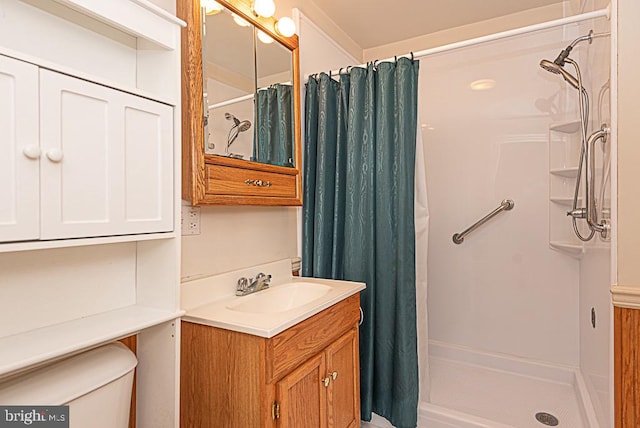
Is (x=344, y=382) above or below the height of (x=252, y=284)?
below

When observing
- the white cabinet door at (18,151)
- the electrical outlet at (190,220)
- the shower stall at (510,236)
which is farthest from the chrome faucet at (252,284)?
the shower stall at (510,236)

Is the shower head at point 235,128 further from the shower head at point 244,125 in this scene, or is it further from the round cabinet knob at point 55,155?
the round cabinet knob at point 55,155

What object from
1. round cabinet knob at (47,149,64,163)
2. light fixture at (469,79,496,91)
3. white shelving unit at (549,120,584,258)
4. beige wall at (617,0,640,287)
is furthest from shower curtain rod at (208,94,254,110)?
white shelving unit at (549,120,584,258)

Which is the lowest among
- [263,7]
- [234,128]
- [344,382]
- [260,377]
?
[344,382]

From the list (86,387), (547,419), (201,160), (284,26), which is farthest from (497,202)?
(86,387)

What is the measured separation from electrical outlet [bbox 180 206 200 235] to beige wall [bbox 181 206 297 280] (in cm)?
2

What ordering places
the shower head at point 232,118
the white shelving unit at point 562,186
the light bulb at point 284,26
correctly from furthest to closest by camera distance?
the white shelving unit at point 562,186, the light bulb at point 284,26, the shower head at point 232,118

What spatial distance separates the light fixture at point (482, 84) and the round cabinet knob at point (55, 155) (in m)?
2.64

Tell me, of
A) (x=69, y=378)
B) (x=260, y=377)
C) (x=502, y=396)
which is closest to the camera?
(x=69, y=378)

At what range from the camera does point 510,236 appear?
262 cm

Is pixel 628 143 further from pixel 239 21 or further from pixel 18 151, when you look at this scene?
pixel 18 151

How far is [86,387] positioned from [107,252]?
0.41 m

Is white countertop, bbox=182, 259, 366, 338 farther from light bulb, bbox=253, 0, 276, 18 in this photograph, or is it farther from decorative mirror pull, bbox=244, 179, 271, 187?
light bulb, bbox=253, 0, 276, 18

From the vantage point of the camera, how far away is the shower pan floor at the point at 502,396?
2.02m
